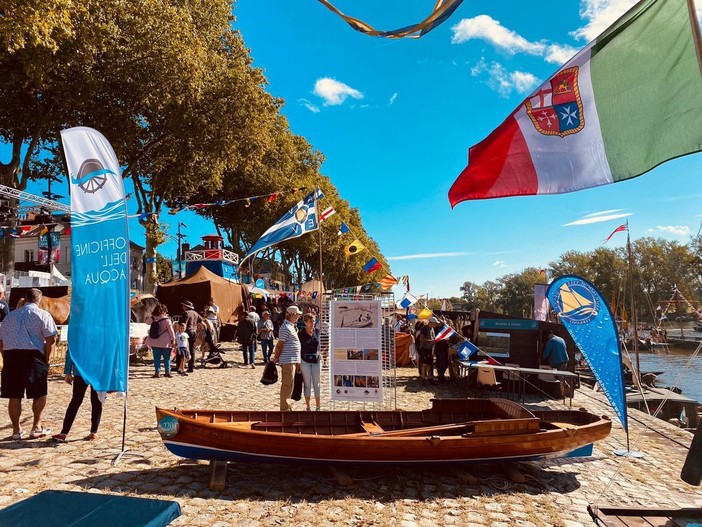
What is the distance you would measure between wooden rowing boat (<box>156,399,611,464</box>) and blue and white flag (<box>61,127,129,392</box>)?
1.11m

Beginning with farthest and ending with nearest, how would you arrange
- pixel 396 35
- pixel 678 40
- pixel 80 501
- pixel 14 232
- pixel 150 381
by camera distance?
pixel 14 232
pixel 150 381
pixel 678 40
pixel 396 35
pixel 80 501

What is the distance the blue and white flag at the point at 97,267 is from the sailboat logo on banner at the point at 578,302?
639 cm

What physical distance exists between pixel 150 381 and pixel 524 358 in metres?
9.14

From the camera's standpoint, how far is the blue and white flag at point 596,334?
698 cm

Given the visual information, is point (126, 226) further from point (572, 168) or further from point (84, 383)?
point (572, 168)

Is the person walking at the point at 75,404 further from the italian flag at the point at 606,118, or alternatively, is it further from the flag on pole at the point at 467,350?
the flag on pole at the point at 467,350

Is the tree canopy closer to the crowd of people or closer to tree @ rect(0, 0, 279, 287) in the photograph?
tree @ rect(0, 0, 279, 287)

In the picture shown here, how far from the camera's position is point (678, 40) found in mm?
3828

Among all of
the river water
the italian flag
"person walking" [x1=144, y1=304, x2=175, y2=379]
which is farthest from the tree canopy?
the river water

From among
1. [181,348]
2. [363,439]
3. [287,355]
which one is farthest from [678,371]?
[363,439]

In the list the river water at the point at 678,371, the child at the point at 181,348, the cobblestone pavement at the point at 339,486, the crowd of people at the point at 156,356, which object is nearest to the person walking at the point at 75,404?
the crowd of people at the point at 156,356

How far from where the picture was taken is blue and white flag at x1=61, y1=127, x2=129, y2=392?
6172 mm

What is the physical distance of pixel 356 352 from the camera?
830 centimetres

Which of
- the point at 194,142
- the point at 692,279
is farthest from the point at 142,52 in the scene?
the point at 692,279
